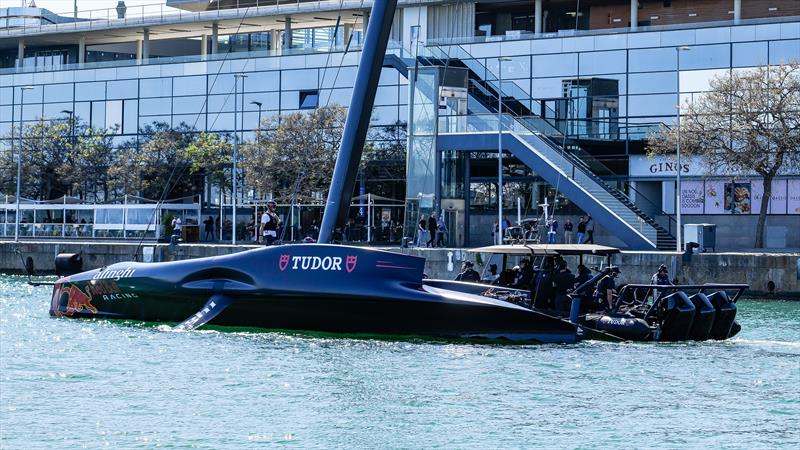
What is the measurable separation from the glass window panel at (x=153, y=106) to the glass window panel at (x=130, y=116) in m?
0.38

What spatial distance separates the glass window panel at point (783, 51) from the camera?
6166 centimetres

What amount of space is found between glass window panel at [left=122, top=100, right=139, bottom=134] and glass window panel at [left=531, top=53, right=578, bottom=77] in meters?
24.1

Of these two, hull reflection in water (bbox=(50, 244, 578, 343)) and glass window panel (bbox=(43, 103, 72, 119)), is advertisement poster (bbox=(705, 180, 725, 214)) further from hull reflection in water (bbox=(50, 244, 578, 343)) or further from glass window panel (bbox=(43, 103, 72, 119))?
glass window panel (bbox=(43, 103, 72, 119))

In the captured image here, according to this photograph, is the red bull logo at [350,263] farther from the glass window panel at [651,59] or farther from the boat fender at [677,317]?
the glass window panel at [651,59]

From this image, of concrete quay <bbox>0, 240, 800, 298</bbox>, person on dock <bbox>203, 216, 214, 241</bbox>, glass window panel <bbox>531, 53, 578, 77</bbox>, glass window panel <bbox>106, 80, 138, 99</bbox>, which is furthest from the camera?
glass window panel <bbox>106, 80, 138, 99</bbox>

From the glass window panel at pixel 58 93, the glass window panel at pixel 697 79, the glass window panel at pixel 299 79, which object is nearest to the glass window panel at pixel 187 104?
the glass window panel at pixel 299 79

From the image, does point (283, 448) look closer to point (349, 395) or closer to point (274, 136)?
point (349, 395)

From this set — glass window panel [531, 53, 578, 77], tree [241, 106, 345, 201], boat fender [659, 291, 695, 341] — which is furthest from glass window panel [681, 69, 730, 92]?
boat fender [659, 291, 695, 341]

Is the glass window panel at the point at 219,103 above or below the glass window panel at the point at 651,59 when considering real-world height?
below

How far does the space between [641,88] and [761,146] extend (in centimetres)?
1215

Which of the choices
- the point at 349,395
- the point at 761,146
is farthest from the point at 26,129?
the point at 349,395

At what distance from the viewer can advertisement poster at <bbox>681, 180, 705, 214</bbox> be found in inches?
2463

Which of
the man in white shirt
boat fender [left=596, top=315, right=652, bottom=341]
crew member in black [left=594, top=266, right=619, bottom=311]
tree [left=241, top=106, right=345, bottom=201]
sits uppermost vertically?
tree [left=241, top=106, right=345, bottom=201]

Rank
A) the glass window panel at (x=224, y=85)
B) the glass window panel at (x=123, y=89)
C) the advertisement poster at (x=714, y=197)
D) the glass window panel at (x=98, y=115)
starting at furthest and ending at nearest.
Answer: the glass window panel at (x=98, y=115), the glass window panel at (x=123, y=89), the glass window panel at (x=224, y=85), the advertisement poster at (x=714, y=197)
